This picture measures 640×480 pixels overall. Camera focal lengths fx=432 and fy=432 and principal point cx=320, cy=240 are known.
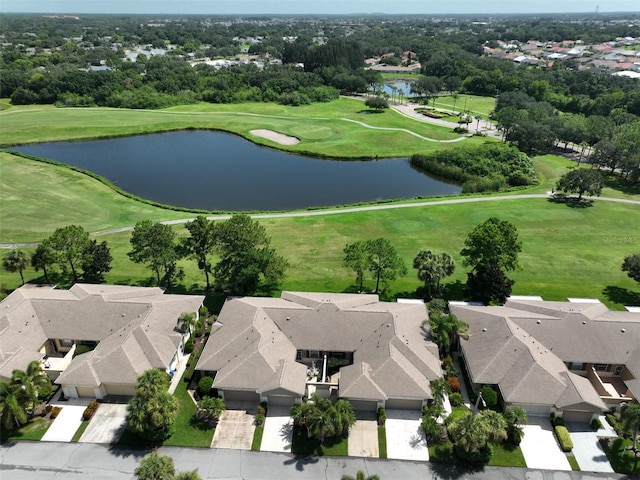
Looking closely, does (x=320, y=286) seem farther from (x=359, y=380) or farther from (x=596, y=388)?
(x=596, y=388)

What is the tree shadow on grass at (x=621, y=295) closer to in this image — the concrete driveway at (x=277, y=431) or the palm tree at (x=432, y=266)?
the palm tree at (x=432, y=266)

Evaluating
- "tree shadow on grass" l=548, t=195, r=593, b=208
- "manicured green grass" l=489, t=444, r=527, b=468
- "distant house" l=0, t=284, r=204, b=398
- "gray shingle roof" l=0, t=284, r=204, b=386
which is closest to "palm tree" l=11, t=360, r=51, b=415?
"distant house" l=0, t=284, r=204, b=398

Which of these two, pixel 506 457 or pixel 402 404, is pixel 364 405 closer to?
pixel 402 404

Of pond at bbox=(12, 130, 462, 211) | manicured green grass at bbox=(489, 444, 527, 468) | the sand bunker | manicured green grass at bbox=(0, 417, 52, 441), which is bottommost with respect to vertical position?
pond at bbox=(12, 130, 462, 211)

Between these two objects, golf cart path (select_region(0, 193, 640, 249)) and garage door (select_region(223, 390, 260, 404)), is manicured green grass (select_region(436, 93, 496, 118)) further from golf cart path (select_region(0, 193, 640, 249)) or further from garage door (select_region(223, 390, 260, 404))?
garage door (select_region(223, 390, 260, 404))

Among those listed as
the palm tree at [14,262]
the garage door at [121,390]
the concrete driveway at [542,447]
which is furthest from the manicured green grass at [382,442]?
the palm tree at [14,262]

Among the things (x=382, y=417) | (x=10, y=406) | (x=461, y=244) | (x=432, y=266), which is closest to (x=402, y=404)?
(x=382, y=417)
